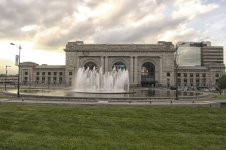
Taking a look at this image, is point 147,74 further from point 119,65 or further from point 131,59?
point 119,65

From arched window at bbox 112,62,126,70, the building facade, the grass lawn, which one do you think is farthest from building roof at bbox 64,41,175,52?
the grass lawn

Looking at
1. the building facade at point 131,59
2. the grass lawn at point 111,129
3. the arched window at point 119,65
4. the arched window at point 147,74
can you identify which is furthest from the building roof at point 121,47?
the grass lawn at point 111,129

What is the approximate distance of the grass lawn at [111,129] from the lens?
17.5 metres

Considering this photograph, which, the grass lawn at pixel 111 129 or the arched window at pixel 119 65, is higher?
the arched window at pixel 119 65

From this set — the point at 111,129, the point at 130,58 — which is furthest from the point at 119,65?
the point at 111,129

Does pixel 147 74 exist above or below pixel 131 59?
below

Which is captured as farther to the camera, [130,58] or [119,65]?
[119,65]

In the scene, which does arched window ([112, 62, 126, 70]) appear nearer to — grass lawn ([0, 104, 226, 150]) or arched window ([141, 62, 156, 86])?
arched window ([141, 62, 156, 86])

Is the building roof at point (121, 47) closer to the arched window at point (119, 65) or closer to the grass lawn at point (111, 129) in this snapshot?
the arched window at point (119, 65)

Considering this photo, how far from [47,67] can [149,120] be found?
145 m

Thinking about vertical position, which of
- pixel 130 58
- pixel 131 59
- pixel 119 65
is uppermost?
pixel 130 58

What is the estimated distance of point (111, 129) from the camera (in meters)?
21.4

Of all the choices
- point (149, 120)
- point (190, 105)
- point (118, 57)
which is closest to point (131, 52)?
point (118, 57)

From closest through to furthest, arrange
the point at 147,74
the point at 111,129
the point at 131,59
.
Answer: the point at 111,129 < the point at 131,59 < the point at 147,74
